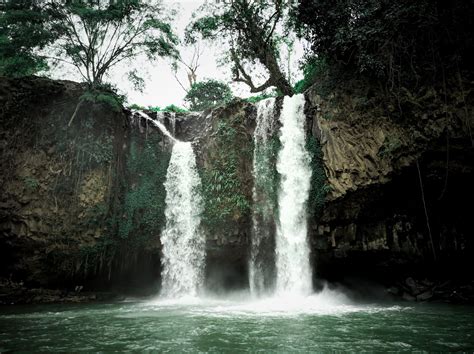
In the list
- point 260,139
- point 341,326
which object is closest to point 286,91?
point 260,139

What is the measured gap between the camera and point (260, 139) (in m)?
14.2

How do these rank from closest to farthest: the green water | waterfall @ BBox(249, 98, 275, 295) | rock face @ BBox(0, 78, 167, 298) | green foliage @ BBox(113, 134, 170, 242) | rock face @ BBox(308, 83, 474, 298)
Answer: the green water < rock face @ BBox(308, 83, 474, 298) < rock face @ BBox(0, 78, 167, 298) < waterfall @ BBox(249, 98, 275, 295) < green foliage @ BBox(113, 134, 170, 242)

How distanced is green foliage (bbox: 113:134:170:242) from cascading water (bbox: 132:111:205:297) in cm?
34

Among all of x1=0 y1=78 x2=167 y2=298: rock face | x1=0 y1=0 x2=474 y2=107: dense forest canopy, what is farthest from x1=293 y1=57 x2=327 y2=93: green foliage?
x1=0 y1=78 x2=167 y2=298: rock face

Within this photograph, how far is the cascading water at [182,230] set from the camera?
43.4 feet

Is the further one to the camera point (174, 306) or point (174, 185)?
point (174, 185)

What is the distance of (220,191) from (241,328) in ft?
23.5

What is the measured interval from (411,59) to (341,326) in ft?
28.5

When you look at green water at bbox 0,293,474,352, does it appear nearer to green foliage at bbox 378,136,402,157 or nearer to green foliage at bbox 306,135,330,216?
green foliage at bbox 306,135,330,216

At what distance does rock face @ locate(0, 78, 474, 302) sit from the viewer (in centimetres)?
1143

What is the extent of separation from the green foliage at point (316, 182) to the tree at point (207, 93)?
15520 millimetres

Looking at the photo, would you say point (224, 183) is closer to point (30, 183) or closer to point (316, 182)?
point (316, 182)

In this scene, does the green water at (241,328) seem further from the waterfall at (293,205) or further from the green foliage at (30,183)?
the green foliage at (30,183)

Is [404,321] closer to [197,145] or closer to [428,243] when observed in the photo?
[428,243]
